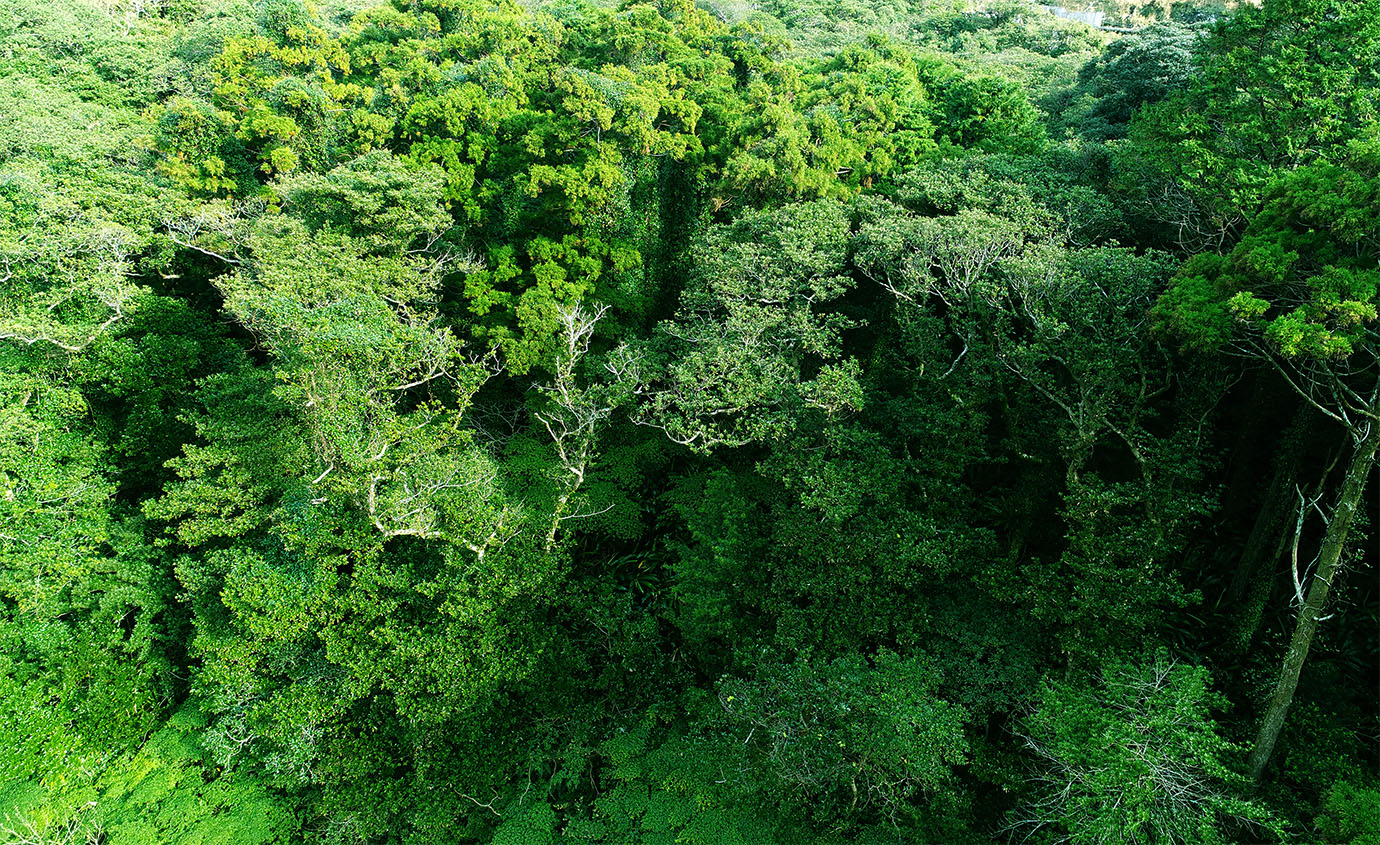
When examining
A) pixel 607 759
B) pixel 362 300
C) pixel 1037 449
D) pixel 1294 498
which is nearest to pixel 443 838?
pixel 607 759

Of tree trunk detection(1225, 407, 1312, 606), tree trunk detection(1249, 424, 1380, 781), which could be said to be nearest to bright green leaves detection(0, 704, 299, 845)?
tree trunk detection(1249, 424, 1380, 781)

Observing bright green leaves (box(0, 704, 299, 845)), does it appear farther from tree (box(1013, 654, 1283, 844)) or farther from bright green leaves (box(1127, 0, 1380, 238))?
bright green leaves (box(1127, 0, 1380, 238))

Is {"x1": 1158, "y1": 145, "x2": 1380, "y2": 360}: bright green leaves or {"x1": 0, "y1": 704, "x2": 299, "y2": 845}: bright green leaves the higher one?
{"x1": 1158, "y1": 145, "x2": 1380, "y2": 360}: bright green leaves

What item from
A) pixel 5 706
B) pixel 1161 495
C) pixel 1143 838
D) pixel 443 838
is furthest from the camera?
pixel 5 706

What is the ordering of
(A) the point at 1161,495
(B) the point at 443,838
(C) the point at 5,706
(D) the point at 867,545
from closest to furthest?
1. (A) the point at 1161,495
2. (D) the point at 867,545
3. (B) the point at 443,838
4. (C) the point at 5,706

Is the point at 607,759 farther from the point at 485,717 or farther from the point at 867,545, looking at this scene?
the point at 867,545

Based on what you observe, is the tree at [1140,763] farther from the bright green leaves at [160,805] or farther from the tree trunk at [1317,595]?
the bright green leaves at [160,805]
